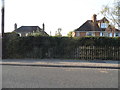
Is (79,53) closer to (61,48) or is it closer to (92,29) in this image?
(61,48)

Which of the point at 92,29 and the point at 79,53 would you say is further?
the point at 92,29

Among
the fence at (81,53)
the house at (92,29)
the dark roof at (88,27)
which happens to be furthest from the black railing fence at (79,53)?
the dark roof at (88,27)

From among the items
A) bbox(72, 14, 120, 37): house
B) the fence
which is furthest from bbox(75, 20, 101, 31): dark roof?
the fence

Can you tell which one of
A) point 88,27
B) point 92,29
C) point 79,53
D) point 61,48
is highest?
point 88,27

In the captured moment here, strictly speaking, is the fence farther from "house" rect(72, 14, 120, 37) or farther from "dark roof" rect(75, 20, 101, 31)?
"dark roof" rect(75, 20, 101, 31)

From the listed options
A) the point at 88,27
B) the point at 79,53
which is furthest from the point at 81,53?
the point at 88,27

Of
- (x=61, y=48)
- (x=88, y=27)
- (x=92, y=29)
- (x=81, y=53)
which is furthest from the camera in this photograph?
(x=88, y=27)

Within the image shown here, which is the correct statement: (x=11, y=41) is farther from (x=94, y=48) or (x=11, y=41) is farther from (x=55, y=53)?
(x=94, y=48)

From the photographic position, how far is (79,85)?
270 inches

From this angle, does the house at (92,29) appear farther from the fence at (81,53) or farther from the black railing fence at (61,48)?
the fence at (81,53)

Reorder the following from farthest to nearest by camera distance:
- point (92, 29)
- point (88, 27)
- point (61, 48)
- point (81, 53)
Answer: point (88, 27) → point (92, 29) → point (61, 48) → point (81, 53)

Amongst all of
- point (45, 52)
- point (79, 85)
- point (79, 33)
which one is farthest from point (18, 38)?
point (79, 33)

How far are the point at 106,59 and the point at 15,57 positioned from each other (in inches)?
326

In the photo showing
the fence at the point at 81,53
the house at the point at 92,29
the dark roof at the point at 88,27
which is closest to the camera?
the fence at the point at 81,53
